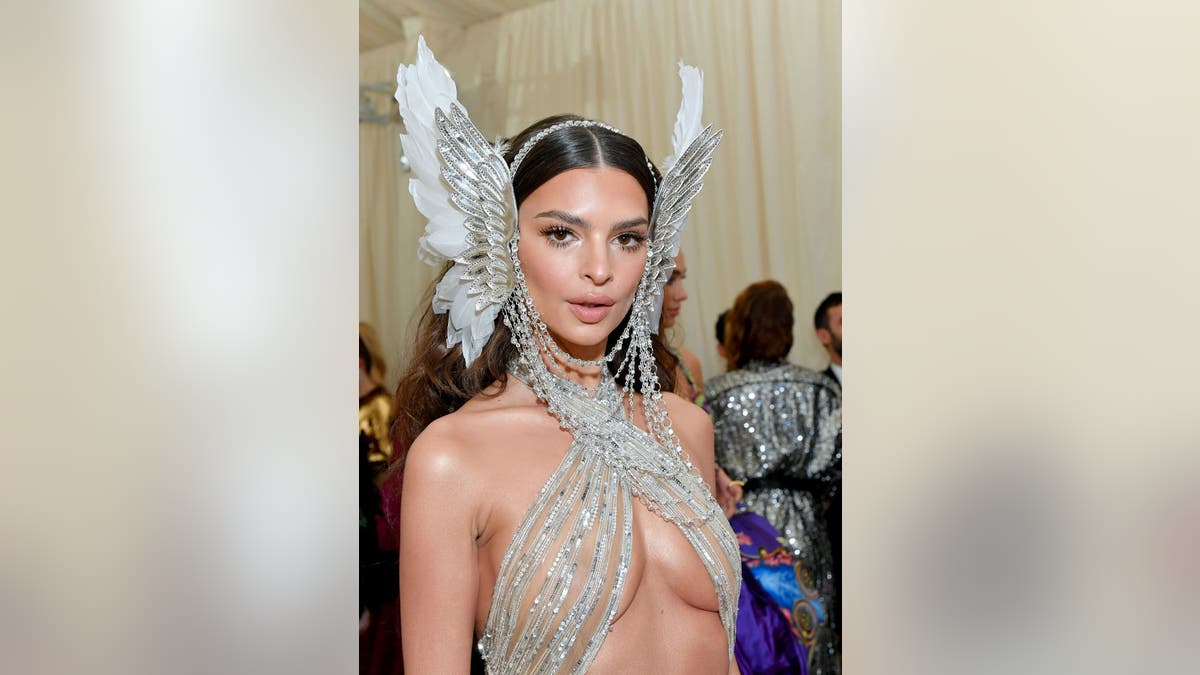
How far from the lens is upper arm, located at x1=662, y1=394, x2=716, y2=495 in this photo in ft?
5.67

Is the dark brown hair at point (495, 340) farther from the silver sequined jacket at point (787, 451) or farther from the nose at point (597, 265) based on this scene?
the silver sequined jacket at point (787, 451)

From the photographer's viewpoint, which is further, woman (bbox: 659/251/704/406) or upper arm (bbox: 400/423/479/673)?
woman (bbox: 659/251/704/406)

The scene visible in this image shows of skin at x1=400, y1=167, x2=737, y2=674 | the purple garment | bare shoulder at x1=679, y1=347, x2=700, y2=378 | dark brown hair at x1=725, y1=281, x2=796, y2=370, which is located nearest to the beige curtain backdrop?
dark brown hair at x1=725, y1=281, x2=796, y2=370

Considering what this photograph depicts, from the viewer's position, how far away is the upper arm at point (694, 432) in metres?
1.73

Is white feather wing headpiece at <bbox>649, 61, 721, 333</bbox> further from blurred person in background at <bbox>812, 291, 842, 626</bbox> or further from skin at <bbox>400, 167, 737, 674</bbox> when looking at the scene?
blurred person in background at <bbox>812, 291, 842, 626</bbox>

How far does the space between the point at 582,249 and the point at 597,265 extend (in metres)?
0.04

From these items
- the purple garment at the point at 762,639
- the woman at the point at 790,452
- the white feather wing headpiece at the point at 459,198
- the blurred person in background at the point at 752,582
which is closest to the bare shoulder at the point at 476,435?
the white feather wing headpiece at the point at 459,198

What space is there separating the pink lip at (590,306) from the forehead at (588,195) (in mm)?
111

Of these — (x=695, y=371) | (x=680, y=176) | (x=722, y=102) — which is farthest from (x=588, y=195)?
(x=722, y=102)

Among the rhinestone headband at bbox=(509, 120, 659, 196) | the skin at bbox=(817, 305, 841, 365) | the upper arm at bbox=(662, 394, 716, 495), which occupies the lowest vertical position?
the upper arm at bbox=(662, 394, 716, 495)
